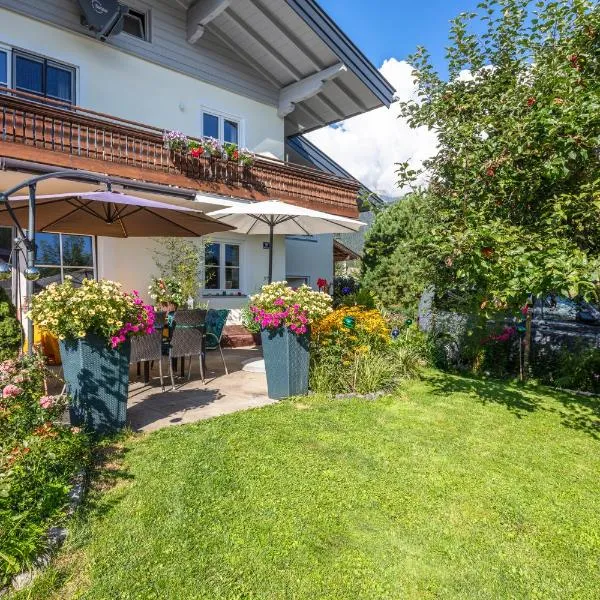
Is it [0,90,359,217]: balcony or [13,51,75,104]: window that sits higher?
[13,51,75,104]: window

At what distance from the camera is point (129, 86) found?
10.3 meters

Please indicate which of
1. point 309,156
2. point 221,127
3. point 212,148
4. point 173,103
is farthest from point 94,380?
point 309,156

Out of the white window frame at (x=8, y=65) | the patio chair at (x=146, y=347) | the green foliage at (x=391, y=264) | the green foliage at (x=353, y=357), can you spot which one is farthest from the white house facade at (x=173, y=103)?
the green foliage at (x=353, y=357)

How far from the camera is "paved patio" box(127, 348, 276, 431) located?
4.97 metres

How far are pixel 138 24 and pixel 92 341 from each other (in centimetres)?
998

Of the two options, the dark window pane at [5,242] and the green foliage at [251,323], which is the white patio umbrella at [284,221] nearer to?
the green foliage at [251,323]

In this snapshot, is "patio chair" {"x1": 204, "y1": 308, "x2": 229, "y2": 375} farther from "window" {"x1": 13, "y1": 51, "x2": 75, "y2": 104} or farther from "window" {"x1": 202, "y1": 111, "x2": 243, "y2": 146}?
"window" {"x1": 202, "y1": 111, "x2": 243, "y2": 146}

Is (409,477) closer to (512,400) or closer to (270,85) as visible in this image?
(512,400)

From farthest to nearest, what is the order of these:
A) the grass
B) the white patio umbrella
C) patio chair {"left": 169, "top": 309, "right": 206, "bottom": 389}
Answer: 1. the white patio umbrella
2. patio chair {"left": 169, "top": 309, "right": 206, "bottom": 389}
3. the grass

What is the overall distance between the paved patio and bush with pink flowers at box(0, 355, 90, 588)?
107cm

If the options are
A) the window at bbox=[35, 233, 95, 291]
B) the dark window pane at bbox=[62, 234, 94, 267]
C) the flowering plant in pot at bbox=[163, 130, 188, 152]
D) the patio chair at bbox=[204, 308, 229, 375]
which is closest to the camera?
the patio chair at bbox=[204, 308, 229, 375]

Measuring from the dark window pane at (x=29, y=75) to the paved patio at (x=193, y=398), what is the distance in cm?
625

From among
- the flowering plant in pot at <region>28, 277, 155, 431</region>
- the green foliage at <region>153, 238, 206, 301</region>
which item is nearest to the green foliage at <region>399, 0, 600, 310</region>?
the flowering plant in pot at <region>28, 277, 155, 431</region>

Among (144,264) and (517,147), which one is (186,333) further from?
(144,264)
